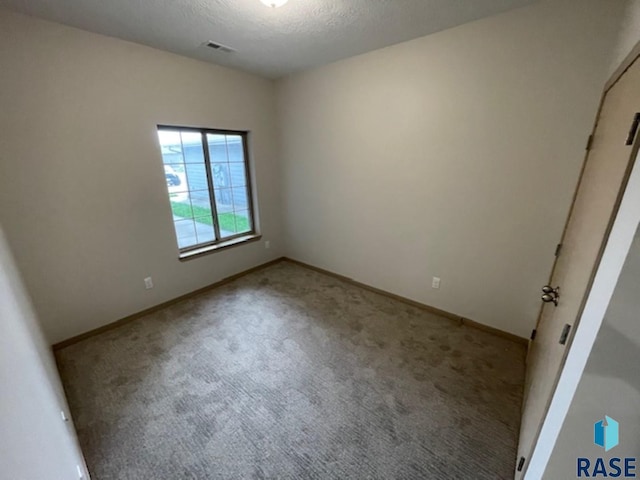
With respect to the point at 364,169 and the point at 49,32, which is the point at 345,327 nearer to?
the point at 364,169

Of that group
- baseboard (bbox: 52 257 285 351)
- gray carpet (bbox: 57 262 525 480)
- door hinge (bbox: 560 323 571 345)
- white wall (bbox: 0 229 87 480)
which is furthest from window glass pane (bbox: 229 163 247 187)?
door hinge (bbox: 560 323 571 345)

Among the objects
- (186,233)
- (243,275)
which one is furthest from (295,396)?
(186,233)

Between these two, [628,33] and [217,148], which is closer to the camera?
[628,33]

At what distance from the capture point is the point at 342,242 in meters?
3.29

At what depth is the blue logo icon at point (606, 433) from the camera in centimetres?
70

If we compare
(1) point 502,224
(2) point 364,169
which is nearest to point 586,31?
(1) point 502,224

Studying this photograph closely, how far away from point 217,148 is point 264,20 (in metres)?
1.57

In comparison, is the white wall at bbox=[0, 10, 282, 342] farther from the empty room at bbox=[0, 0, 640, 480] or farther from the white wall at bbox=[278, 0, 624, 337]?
the white wall at bbox=[278, 0, 624, 337]

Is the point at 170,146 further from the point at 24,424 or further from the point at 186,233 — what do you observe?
the point at 24,424

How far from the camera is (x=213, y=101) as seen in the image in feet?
9.23

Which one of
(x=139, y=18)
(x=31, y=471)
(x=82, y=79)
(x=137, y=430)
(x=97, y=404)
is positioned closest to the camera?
(x=31, y=471)

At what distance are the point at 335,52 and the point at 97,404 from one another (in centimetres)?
343

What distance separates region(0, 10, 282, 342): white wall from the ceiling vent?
393 millimetres

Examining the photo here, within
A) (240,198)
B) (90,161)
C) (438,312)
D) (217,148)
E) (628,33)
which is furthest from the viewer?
(240,198)
